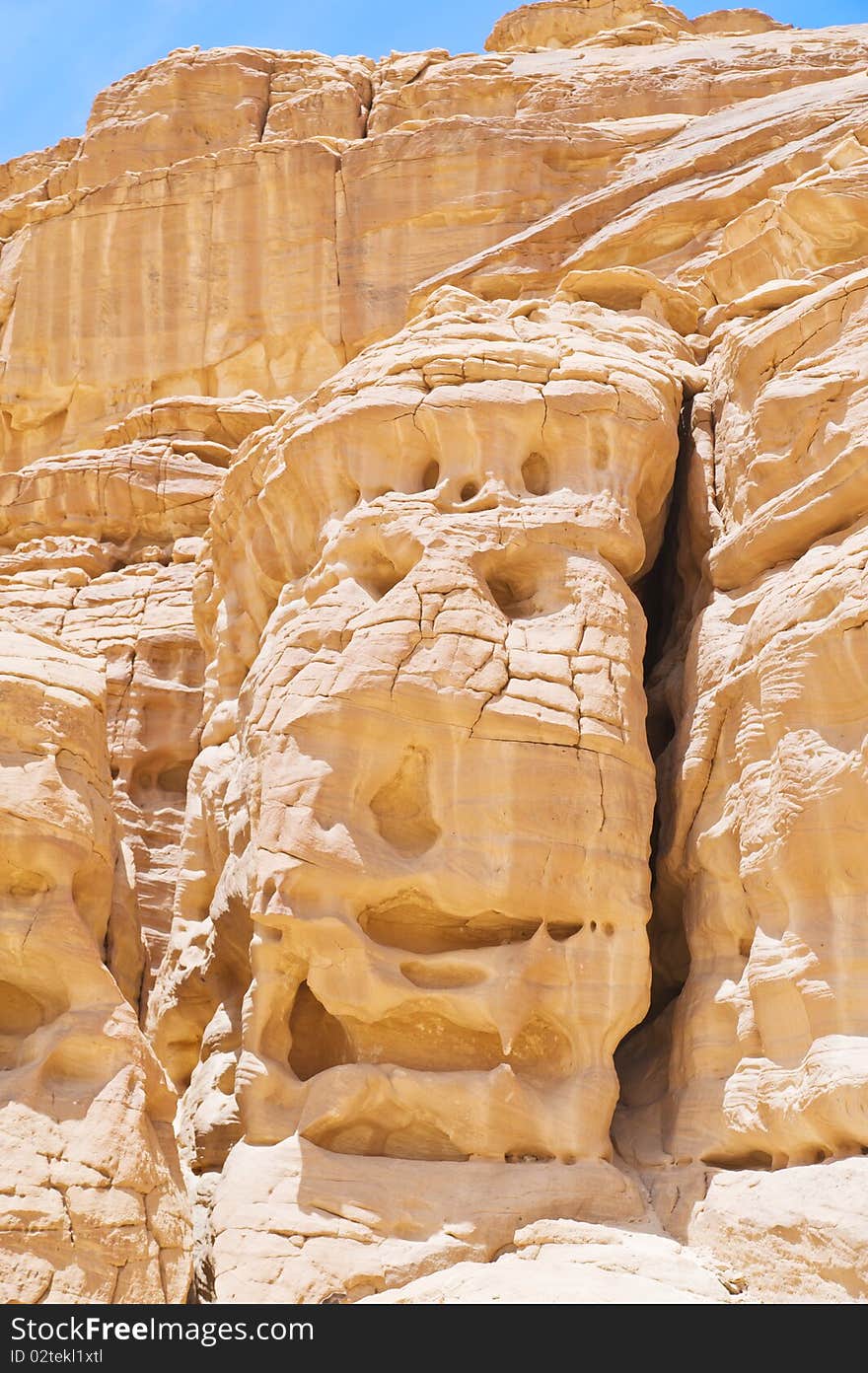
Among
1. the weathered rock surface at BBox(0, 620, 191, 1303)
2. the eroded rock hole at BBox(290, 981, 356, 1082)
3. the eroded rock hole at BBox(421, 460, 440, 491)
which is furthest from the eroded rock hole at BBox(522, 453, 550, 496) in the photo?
the eroded rock hole at BBox(290, 981, 356, 1082)

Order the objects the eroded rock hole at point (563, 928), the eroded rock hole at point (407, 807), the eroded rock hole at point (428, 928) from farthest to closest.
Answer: the eroded rock hole at point (407, 807) < the eroded rock hole at point (428, 928) < the eroded rock hole at point (563, 928)

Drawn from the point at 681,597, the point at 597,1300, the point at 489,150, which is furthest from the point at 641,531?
the point at 489,150

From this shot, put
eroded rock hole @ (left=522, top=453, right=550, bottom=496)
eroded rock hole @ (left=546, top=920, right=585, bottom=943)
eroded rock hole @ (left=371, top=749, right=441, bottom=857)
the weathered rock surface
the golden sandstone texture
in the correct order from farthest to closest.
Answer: eroded rock hole @ (left=522, top=453, right=550, bottom=496) < eroded rock hole @ (left=371, top=749, right=441, bottom=857) < eroded rock hole @ (left=546, top=920, right=585, bottom=943) < the golden sandstone texture < the weathered rock surface

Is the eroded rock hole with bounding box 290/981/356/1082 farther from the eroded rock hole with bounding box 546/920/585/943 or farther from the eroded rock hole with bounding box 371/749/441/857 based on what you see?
the eroded rock hole with bounding box 546/920/585/943

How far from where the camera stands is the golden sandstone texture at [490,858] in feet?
27.1

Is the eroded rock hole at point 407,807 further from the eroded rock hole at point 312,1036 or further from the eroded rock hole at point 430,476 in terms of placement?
the eroded rock hole at point 430,476

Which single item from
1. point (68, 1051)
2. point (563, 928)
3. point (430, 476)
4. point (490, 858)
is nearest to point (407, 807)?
point (490, 858)

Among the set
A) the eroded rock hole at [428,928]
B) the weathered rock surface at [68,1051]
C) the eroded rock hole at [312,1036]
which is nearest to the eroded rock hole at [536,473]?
the eroded rock hole at [428,928]

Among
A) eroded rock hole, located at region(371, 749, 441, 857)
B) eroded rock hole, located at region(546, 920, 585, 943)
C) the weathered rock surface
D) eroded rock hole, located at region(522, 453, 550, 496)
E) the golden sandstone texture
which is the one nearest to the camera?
the weathered rock surface

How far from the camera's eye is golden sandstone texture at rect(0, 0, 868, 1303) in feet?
27.1

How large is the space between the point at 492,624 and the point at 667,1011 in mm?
3076

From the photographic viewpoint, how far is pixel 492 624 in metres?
10.2

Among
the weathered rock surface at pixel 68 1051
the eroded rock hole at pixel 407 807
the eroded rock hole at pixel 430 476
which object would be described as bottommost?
the weathered rock surface at pixel 68 1051

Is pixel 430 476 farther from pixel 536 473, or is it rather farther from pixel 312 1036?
pixel 312 1036
